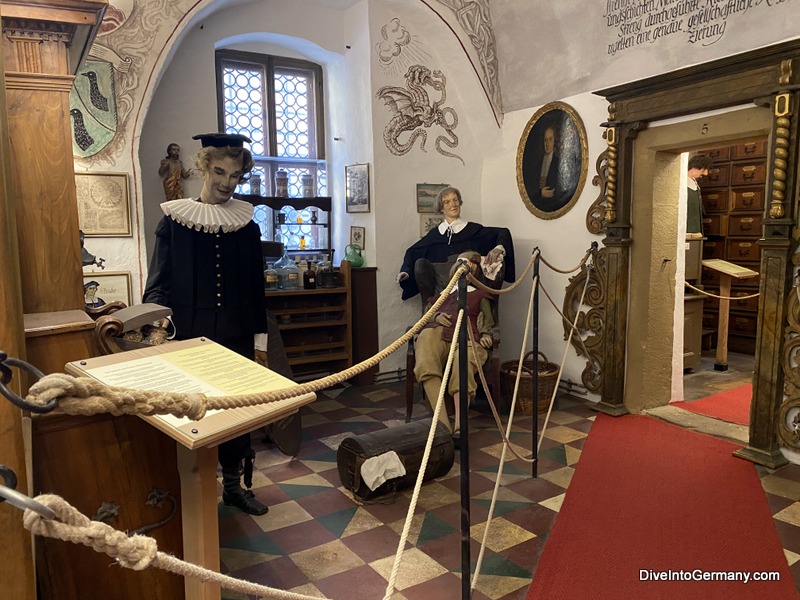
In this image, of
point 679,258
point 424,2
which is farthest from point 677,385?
point 424,2

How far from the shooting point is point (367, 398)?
5527 mm

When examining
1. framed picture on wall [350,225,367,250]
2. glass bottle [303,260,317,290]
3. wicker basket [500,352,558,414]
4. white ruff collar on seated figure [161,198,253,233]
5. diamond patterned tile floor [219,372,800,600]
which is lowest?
diamond patterned tile floor [219,372,800,600]

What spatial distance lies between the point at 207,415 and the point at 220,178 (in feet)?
5.34

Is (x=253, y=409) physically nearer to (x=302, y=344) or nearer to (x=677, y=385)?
(x=302, y=344)

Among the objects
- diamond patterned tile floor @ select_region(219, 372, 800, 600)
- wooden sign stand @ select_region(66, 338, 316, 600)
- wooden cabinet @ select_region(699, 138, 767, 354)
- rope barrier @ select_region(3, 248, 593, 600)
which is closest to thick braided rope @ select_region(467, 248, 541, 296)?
wooden sign stand @ select_region(66, 338, 316, 600)

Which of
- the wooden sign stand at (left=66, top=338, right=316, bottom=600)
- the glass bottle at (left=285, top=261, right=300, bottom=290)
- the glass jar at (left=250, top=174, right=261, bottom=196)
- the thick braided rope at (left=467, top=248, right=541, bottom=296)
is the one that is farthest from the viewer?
the glass jar at (left=250, top=174, right=261, bottom=196)

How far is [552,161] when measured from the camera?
5.54m

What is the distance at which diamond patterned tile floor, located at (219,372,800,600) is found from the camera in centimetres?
265

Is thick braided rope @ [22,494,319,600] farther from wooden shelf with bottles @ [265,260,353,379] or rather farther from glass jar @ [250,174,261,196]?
glass jar @ [250,174,261,196]

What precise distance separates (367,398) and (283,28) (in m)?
3.69

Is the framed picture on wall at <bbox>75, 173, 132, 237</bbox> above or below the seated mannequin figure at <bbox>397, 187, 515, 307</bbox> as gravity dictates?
above

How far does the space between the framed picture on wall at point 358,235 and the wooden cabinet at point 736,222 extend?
4387mm

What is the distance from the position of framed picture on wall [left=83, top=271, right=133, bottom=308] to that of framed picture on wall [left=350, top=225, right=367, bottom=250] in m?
2.30

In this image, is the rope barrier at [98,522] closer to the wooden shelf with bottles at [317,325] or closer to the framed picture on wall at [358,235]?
the wooden shelf with bottles at [317,325]
